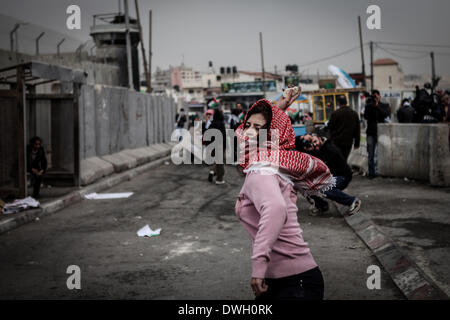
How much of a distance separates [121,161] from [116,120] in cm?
195

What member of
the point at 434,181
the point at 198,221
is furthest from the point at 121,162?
the point at 434,181

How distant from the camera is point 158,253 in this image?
6.79 m

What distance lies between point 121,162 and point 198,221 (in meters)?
Result: 8.36

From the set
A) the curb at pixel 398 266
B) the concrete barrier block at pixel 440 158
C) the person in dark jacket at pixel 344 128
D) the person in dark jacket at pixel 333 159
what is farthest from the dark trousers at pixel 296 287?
the concrete barrier block at pixel 440 158

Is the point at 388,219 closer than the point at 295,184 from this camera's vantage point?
No

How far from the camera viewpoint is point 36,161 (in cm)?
1117

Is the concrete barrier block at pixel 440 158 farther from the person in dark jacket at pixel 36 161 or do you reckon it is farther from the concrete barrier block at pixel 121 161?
the concrete barrier block at pixel 121 161

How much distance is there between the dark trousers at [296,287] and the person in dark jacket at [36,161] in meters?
9.27

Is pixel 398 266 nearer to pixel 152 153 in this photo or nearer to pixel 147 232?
pixel 147 232

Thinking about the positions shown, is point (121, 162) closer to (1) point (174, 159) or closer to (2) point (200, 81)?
(1) point (174, 159)

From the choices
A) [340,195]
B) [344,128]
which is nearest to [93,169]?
[344,128]

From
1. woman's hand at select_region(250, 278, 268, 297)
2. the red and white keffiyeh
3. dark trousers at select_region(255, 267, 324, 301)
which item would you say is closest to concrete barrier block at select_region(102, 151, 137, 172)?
the red and white keffiyeh

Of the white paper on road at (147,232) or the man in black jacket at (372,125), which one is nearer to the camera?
the white paper on road at (147,232)

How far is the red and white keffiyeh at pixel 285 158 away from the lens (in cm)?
274
